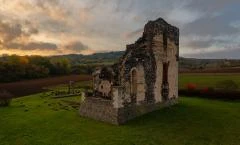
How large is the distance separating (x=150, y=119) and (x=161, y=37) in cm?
847

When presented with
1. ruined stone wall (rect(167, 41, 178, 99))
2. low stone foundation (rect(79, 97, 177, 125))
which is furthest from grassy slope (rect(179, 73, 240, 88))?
low stone foundation (rect(79, 97, 177, 125))

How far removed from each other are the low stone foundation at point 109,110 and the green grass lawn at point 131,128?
21.2 inches

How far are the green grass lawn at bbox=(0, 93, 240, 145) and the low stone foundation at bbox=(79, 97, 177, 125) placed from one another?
1.77ft

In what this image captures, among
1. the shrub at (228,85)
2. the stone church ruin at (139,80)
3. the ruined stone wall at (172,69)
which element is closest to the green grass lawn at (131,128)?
the stone church ruin at (139,80)

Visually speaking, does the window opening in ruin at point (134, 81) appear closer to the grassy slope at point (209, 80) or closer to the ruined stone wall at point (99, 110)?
the ruined stone wall at point (99, 110)

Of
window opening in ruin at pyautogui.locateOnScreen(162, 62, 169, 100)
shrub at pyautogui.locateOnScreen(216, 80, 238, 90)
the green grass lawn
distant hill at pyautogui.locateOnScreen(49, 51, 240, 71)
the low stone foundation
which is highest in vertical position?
distant hill at pyautogui.locateOnScreen(49, 51, 240, 71)

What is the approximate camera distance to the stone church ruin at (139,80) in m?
22.2

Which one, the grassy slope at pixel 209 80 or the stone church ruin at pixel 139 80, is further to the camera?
the grassy slope at pixel 209 80

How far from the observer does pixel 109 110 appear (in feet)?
72.5

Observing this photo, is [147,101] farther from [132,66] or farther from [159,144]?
[159,144]

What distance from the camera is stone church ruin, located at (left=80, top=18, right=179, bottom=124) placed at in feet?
73.0

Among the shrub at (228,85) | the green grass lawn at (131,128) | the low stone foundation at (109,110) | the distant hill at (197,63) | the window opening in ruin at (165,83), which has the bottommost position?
the green grass lawn at (131,128)

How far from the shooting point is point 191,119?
23000 millimetres

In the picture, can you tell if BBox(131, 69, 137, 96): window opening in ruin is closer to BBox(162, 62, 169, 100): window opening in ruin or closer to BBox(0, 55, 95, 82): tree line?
BBox(162, 62, 169, 100): window opening in ruin
